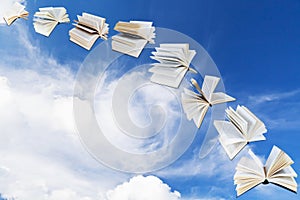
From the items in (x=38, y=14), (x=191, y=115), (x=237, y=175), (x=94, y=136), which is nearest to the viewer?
(x=237, y=175)

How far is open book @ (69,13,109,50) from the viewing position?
105cm

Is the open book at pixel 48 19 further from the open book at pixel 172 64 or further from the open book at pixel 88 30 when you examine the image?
the open book at pixel 172 64

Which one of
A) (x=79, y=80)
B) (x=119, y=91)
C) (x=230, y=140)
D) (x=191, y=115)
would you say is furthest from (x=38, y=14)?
(x=230, y=140)

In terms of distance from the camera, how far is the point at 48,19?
1129mm

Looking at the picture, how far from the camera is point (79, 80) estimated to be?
42.3 inches

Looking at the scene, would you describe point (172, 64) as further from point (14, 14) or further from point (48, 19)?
point (14, 14)

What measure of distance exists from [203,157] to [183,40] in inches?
14.7

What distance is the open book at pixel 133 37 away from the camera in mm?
1007

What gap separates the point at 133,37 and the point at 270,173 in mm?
579

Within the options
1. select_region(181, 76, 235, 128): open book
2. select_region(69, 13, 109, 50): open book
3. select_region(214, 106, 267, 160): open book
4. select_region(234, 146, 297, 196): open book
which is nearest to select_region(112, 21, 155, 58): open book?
select_region(69, 13, 109, 50): open book

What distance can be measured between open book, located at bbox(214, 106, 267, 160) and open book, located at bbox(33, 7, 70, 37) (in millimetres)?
654

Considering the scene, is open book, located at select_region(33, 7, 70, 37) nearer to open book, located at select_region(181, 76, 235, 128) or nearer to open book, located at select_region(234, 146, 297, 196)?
open book, located at select_region(181, 76, 235, 128)

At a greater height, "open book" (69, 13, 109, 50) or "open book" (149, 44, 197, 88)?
"open book" (149, 44, 197, 88)

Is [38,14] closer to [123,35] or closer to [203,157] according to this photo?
[123,35]
